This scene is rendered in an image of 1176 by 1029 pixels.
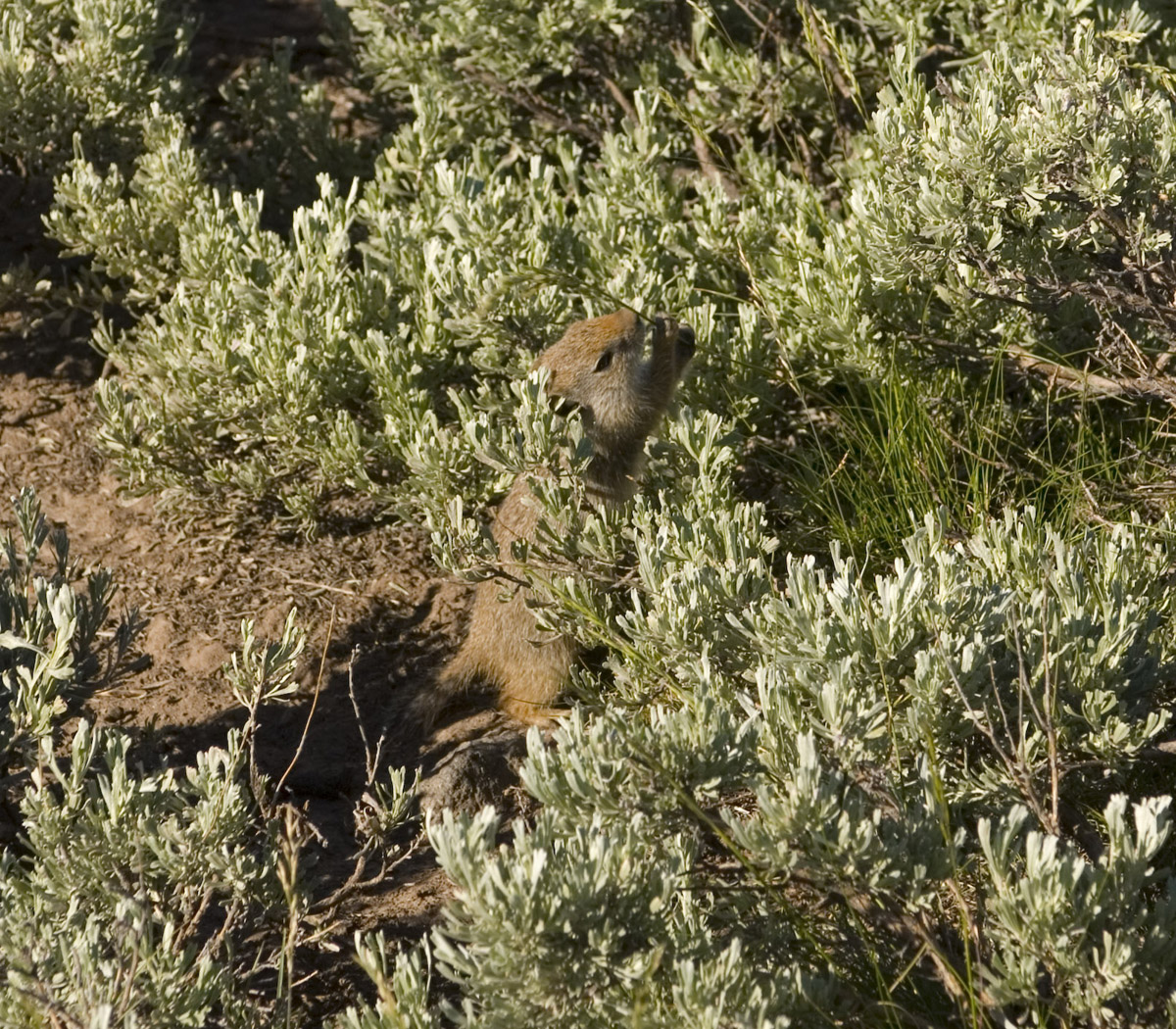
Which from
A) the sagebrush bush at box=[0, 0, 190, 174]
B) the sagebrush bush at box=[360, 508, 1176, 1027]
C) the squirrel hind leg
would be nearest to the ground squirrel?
the squirrel hind leg

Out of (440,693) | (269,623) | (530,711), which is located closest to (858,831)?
(530,711)

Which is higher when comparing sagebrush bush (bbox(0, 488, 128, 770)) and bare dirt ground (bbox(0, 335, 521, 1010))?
sagebrush bush (bbox(0, 488, 128, 770))

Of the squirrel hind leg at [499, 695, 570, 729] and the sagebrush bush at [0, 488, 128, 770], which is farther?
the squirrel hind leg at [499, 695, 570, 729]

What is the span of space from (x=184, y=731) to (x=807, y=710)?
7.07 ft

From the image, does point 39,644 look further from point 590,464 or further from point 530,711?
point 590,464

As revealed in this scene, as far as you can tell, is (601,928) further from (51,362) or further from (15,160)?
(15,160)

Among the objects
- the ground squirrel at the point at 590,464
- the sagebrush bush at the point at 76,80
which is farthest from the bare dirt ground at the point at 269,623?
the sagebrush bush at the point at 76,80

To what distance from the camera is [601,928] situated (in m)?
2.42

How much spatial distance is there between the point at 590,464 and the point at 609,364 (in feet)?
1.28

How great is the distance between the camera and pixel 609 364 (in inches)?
182

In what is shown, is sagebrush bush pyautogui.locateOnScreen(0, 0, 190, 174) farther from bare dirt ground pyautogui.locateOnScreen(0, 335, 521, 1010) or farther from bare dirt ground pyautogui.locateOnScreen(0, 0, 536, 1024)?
bare dirt ground pyautogui.locateOnScreen(0, 335, 521, 1010)

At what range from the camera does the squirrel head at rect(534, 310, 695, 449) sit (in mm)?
4594

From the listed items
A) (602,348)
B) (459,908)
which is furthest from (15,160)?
(459,908)

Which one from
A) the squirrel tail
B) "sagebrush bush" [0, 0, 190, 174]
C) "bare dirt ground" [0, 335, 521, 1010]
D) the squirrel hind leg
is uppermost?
"sagebrush bush" [0, 0, 190, 174]
